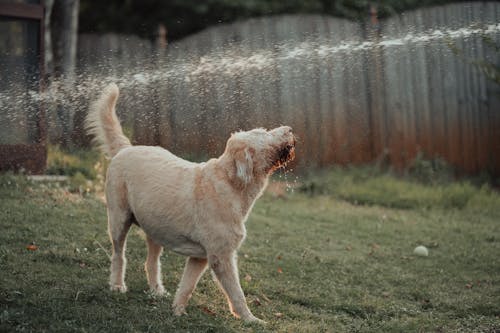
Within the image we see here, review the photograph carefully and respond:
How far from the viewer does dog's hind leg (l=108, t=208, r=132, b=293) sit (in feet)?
17.2

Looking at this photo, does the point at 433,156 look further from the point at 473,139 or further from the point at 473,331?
the point at 473,331

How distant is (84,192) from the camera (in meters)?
8.27

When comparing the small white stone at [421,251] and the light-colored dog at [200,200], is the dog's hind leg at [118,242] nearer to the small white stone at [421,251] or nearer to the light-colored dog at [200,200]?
the light-colored dog at [200,200]

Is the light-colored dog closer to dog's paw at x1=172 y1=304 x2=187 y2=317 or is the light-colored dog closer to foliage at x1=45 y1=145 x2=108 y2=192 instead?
dog's paw at x1=172 y1=304 x2=187 y2=317

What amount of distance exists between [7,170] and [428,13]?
6.47 meters

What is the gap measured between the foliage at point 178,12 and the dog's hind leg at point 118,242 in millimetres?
10119

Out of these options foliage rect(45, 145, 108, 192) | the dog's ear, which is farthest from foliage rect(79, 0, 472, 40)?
the dog's ear

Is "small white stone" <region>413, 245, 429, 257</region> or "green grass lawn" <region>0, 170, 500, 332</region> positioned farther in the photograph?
"small white stone" <region>413, 245, 429, 257</region>

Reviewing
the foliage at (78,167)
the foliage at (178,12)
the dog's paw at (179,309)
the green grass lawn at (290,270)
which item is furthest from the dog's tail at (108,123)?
the foliage at (178,12)

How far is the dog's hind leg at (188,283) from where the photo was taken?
493 cm

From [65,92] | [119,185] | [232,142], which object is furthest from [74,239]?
[65,92]

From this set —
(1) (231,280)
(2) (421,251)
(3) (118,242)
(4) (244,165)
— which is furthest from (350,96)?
(1) (231,280)

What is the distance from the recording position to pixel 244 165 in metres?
4.67

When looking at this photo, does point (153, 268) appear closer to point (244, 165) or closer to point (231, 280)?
point (231, 280)
